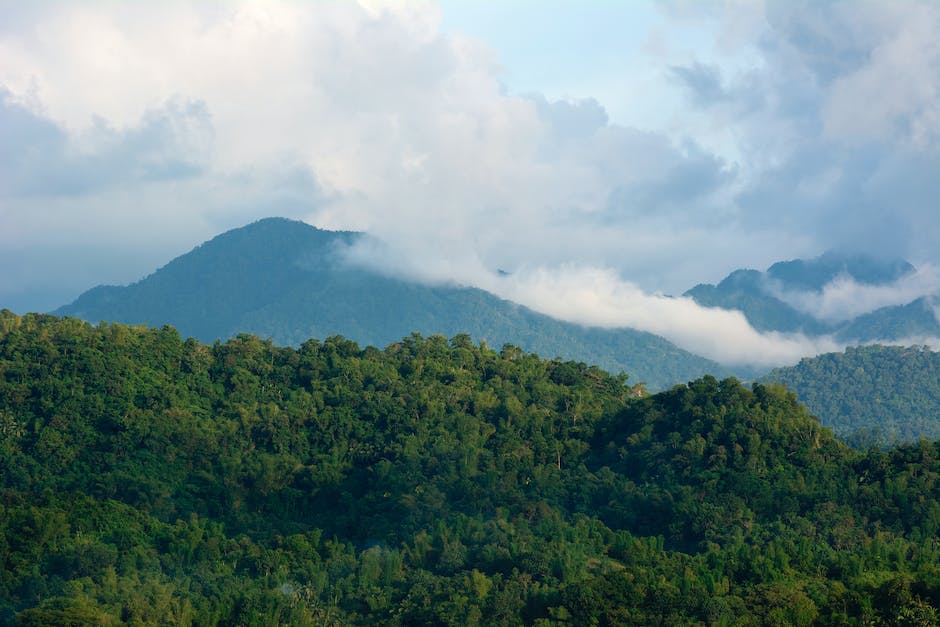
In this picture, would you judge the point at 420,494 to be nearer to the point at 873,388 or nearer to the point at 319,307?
the point at 873,388

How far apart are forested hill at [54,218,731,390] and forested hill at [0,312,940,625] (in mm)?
90171

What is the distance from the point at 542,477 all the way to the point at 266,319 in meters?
112

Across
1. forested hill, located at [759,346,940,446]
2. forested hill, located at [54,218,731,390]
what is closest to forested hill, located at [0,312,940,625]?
forested hill, located at [759,346,940,446]

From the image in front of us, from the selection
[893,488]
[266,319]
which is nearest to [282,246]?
[266,319]

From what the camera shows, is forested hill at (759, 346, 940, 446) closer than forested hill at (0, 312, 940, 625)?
No

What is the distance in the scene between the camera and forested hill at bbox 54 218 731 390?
182m

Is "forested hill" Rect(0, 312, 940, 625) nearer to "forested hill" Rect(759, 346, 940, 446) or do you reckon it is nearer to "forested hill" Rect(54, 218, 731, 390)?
"forested hill" Rect(759, 346, 940, 446)

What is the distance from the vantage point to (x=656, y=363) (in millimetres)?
190750

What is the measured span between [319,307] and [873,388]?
70765mm

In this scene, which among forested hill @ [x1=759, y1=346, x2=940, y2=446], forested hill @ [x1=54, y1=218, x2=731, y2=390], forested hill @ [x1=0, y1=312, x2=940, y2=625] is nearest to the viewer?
forested hill @ [x1=0, y1=312, x2=940, y2=625]

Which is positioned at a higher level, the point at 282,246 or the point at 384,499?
the point at 282,246

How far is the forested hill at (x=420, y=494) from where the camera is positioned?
181 ft

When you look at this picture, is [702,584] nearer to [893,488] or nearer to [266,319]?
[893,488]

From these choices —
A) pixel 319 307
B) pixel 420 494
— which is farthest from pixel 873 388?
pixel 420 494
